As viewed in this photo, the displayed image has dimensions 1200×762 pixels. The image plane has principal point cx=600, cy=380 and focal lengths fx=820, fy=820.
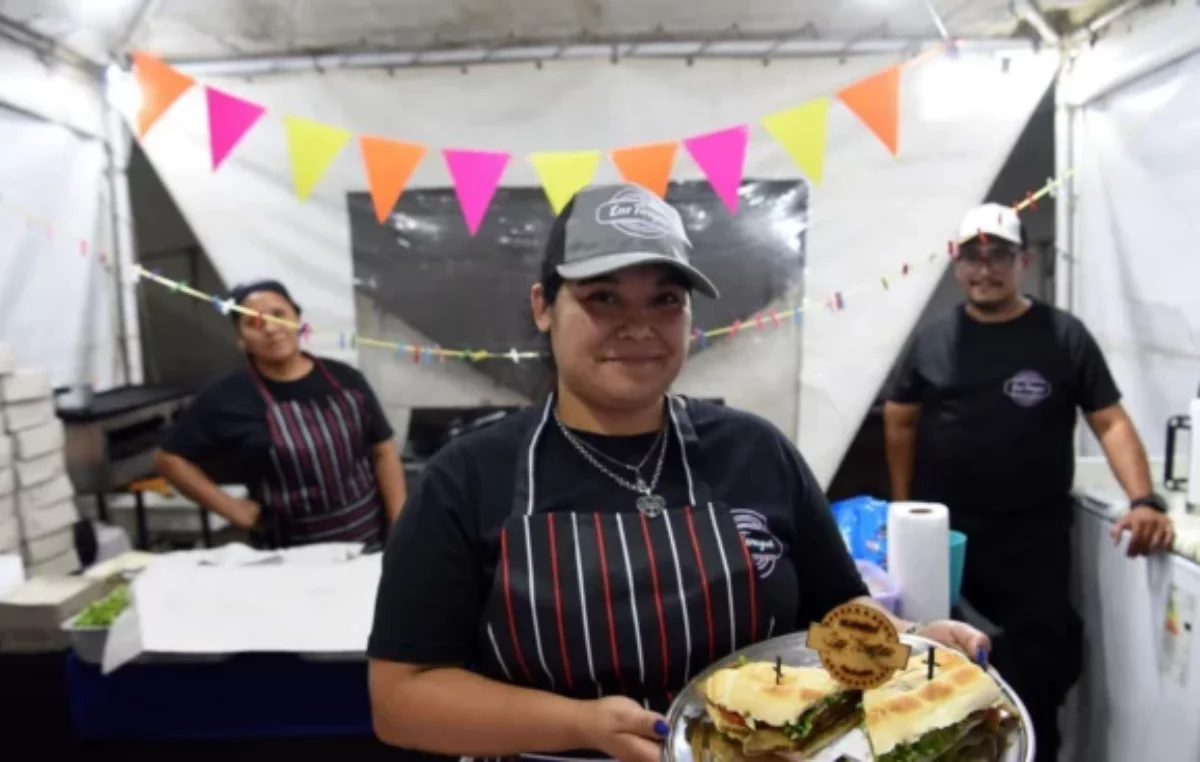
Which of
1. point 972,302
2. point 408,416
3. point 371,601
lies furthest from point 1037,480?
point 408,416

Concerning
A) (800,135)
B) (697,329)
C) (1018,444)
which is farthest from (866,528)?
(800,135)

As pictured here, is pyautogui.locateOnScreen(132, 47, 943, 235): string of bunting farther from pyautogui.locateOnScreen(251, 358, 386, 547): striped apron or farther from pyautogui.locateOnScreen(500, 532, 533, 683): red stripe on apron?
pyautogui.locateOnScreen(500, 532, 533, 683): red stripe on apron

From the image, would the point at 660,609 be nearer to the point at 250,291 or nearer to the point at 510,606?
the point at 510,606

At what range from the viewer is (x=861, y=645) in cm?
89

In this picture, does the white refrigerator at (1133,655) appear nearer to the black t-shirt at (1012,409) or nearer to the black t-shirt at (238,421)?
the black t-shirt at (1012,409)

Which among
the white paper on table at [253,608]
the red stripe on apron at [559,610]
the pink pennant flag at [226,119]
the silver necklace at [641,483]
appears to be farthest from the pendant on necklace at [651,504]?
the pink pennant flag at [226,119]

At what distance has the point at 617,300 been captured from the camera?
3.26 ft

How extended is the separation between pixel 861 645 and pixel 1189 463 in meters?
1.82

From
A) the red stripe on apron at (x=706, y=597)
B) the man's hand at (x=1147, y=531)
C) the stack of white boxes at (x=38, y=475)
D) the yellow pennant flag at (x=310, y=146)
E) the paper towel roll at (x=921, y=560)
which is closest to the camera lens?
the red stripe on apron at (x=706, y=597)

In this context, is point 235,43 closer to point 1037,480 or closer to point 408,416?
point 408,416

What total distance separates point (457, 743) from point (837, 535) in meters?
0.58

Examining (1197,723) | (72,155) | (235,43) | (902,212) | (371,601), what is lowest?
(1197,723)

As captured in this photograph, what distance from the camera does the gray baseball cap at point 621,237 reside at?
0.95 m

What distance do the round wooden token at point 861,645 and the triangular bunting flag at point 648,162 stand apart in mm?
2515
